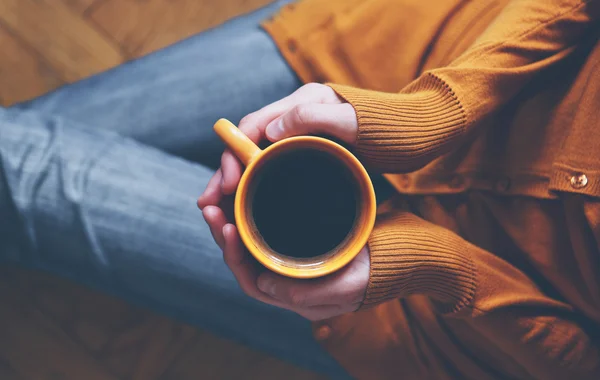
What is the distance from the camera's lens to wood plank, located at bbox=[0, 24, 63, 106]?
3.35 ft

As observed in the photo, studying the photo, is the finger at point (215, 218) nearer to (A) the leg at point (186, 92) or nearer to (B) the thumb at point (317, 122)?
(B) the thumb at point (317, 122)

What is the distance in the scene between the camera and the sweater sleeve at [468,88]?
559 millimetres

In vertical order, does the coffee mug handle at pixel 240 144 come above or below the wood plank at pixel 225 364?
above

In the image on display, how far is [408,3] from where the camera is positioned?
715 millimetres

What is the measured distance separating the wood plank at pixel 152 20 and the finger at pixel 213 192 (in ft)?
1.98

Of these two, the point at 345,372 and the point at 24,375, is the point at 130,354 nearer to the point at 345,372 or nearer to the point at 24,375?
the point at 24,375

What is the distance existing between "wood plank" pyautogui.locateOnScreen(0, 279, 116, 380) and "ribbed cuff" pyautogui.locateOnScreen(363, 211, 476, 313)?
2.26 feet

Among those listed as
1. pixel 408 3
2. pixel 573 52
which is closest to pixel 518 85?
pixel 573 52

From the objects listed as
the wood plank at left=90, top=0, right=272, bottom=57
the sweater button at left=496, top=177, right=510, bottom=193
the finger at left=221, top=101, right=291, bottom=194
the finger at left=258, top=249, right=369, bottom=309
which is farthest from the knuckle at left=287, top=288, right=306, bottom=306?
the wood plank at left=90, top=0, right=272, bottom=57

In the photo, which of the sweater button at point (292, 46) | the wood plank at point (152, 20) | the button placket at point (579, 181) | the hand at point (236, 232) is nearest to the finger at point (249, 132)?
the hand at point (236, 232)

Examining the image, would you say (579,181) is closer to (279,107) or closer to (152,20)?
(279,107)

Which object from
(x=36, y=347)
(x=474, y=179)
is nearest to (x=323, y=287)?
(x=474, y=179)

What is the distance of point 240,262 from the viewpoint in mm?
554

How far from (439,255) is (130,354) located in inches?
27.3
